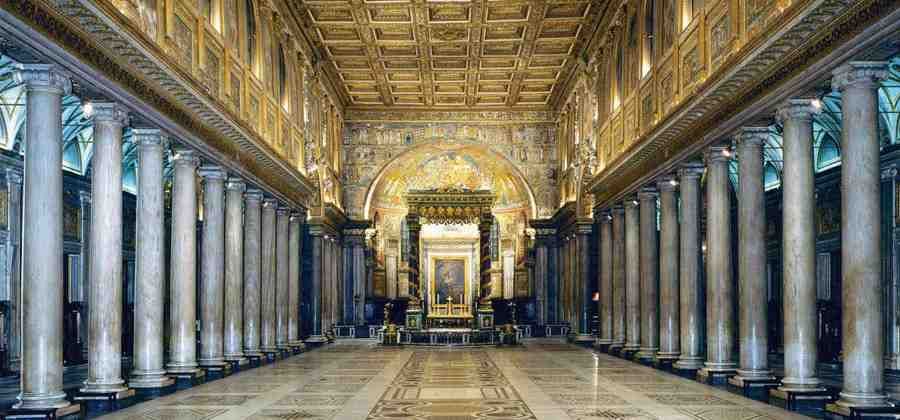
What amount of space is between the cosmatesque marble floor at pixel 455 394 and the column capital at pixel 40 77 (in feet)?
17.4

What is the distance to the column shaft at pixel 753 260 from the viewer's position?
19.5 meters

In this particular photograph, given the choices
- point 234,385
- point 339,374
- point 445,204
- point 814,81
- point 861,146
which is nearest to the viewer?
point 861,146

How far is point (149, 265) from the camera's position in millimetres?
19812

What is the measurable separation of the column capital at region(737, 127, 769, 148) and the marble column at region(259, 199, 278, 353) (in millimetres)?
16194

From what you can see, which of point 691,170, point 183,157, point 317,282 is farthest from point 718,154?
point 317,282

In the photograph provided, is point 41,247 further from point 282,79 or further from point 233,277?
point 282,79

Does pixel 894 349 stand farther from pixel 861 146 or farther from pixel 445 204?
pixel 445 204

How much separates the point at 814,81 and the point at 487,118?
33319 millimetres

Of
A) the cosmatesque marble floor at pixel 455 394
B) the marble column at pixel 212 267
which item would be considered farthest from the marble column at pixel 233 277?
the marble column at pixel 212 267

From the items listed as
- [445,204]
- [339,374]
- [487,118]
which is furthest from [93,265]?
[487,118]

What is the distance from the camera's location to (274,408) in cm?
1673

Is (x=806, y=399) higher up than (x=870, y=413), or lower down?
lower down

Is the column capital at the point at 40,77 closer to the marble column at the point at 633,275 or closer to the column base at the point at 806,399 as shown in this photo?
the column base at the point at 806,399

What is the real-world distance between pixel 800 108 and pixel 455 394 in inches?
328
